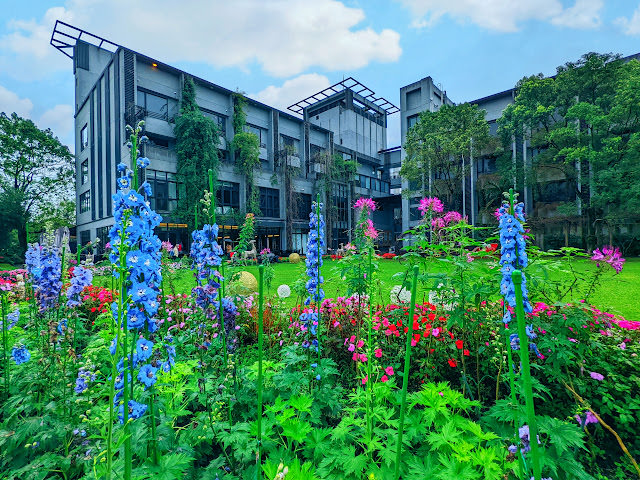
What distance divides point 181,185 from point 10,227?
45.9 feet

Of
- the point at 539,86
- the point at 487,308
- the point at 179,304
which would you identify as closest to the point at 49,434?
the point at 179,304

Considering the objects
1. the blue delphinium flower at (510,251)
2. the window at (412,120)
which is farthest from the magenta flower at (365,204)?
the window at (412,120)

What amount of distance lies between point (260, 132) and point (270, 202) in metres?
6.99

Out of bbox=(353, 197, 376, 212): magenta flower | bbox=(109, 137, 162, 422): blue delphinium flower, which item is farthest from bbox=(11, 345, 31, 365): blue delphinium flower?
bbox=(353, 197, 376, 212): magenta flower

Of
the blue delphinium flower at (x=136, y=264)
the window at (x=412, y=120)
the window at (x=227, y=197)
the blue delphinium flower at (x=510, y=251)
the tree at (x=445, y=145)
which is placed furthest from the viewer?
the window at (x=412, y=120)

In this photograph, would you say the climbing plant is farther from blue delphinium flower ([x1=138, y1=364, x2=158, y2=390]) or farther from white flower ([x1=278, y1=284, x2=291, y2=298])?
blue delphinium flower ([x1=138, y1=364, x2=158, y2=390])

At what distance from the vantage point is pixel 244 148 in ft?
86.2

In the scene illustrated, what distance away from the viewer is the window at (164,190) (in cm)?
2191

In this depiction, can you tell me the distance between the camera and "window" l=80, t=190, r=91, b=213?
2691 cm

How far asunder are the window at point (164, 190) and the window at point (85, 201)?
925 cm

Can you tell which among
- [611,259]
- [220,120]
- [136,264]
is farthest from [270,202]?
[136,264]

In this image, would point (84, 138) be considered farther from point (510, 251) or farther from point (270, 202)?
point (510, 251)

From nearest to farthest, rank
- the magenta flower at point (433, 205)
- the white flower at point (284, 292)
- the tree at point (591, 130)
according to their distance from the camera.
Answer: the magenta flower at point (433, 205) → the white flower at point (284, 292) → the tree at point (591, 130)

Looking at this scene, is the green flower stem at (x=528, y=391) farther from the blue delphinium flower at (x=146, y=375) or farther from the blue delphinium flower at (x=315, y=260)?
the blue delphinium flower at (x=315, y=260)
